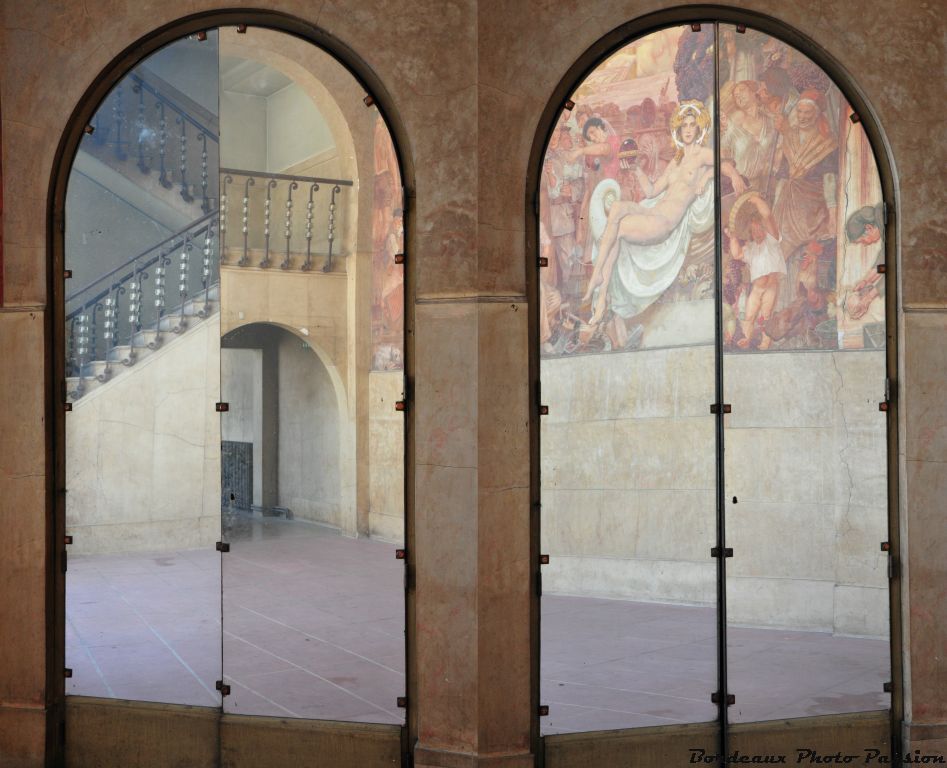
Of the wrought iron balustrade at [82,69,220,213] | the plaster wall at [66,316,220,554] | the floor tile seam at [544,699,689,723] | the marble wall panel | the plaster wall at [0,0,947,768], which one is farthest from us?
the plaster wall at [66,316,220,554]

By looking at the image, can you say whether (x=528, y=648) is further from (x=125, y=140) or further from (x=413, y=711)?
(x=125, y=140)

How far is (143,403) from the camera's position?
5.08 m

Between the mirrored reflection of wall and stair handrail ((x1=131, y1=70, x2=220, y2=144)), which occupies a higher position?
stair handrail ((x1=131, y1=70, x2=220, y2=144))

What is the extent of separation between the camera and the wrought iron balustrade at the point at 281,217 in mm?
4723

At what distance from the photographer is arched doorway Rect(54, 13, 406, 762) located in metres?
4.72

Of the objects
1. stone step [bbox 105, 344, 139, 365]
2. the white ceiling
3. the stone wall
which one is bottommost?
the stone wall

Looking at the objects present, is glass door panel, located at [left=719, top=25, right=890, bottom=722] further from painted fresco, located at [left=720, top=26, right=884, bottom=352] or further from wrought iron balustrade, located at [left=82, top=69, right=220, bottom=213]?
wrought iron balustrade, located at [left=82, top=69, right=220, bottom=213]

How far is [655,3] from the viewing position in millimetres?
4590

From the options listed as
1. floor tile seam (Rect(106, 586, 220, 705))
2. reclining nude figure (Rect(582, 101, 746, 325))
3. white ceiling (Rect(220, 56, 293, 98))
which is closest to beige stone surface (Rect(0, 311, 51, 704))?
floor tile seam (Rect(106, 586, 220, 705))

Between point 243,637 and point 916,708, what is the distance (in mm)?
3079

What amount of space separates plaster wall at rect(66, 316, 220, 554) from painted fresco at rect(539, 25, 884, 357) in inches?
66.0

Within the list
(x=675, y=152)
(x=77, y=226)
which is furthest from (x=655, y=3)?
(x=77, y=226)

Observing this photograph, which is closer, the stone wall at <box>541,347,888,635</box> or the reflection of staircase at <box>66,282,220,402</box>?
the stone wall at <box>541,347,888,635</box>

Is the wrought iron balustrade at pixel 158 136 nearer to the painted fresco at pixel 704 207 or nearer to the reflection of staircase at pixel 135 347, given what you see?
the reflection of staircase at pixel 135 347
